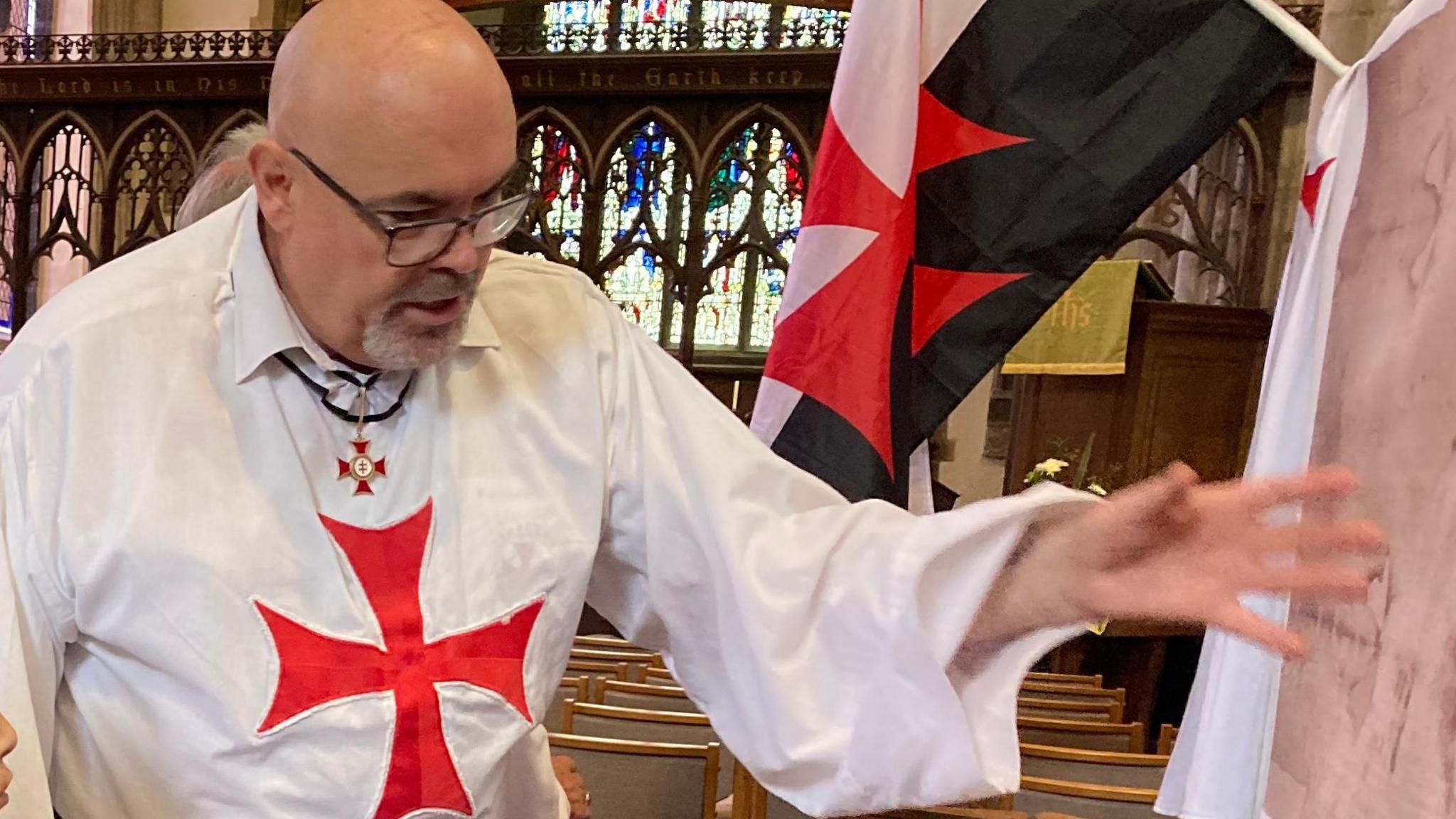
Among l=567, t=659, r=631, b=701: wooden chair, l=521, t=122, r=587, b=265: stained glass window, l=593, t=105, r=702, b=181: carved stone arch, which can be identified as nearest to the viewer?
l=567, t=659, r=631, b=701: wooden chair

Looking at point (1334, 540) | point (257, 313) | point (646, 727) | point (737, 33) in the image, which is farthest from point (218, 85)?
point (1334, 540)

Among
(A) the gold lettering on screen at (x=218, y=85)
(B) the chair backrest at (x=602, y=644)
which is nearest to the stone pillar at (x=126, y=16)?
(A) the gold lettering on screen at (x=218, y=85)

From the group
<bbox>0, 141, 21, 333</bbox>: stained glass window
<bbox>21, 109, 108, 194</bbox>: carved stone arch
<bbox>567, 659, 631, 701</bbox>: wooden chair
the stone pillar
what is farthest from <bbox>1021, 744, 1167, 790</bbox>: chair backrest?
the stone pillar

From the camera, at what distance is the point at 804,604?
4.76ft

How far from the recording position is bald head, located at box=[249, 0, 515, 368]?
52.6 inches

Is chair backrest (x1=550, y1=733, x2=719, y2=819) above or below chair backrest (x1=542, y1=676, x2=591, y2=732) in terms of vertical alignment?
above

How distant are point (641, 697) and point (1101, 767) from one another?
1.57m

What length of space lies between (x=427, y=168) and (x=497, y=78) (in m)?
0.15

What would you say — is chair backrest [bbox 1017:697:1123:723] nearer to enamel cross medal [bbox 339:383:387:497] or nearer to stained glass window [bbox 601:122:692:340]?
enamel cross medal [bbox 339:383:387:497]

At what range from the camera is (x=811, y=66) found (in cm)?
799

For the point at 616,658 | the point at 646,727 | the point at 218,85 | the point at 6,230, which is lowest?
the point at 616,658

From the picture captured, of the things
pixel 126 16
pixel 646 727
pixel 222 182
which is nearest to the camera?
pixel 222 182

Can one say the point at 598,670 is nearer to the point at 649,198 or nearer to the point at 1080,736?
the point at 1080,736

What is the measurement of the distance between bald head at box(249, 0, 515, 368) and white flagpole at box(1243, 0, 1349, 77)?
1.32 meters
